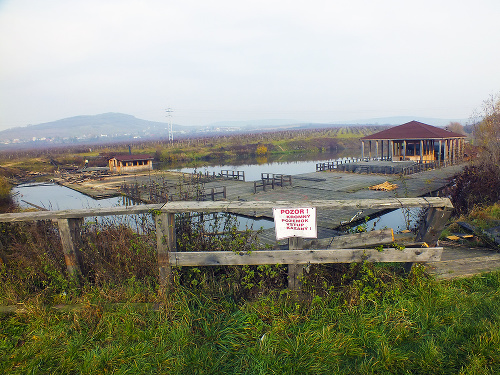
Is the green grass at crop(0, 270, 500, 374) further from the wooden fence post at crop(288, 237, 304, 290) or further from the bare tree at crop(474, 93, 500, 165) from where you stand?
the bare tree at crop(474, 93, 500, 165)

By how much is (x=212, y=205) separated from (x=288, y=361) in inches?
68.7

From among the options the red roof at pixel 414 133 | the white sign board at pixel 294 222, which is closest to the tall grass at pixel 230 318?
the white sign board at pixel 294 222

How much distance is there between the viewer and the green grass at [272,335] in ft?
10.1

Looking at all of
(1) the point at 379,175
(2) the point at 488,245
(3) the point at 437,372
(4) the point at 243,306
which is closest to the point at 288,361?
(4) the point at 243,306

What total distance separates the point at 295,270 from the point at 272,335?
31.1 inches

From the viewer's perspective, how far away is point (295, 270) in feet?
12.9

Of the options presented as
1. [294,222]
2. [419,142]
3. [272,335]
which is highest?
[294,222]

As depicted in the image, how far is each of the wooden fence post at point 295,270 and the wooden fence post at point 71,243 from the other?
2477 mm

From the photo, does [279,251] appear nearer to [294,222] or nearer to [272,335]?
[294,222]

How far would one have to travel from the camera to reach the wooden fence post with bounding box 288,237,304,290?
3919 millimetres

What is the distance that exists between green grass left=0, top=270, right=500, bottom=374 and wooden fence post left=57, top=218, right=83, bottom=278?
0.39 m

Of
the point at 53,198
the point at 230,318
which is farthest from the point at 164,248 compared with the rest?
the point at 53,198

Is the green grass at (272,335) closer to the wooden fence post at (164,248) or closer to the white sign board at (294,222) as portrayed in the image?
the wooden fence post at (164,248)

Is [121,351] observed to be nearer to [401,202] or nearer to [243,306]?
[243,306]
